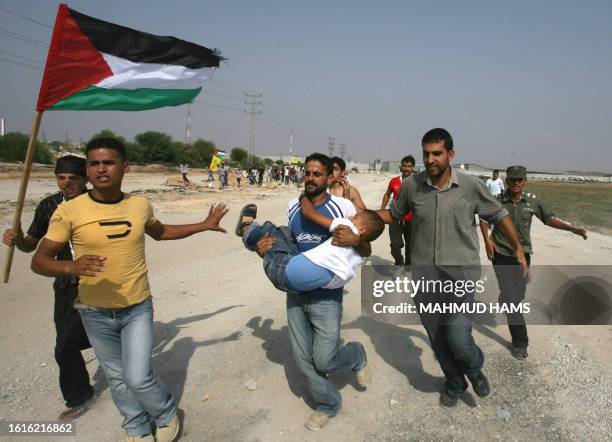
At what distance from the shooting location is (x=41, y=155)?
38.9 m

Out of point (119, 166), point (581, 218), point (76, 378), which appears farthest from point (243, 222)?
point (581, 218)

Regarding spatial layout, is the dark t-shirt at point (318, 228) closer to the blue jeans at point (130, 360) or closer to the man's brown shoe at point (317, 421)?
the man's brown shoe at point (317, 421)

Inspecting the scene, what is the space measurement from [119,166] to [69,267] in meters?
0.73

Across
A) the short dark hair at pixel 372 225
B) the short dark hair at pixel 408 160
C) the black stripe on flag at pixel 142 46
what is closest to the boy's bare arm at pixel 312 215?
the short dark hair at pixel 372 225

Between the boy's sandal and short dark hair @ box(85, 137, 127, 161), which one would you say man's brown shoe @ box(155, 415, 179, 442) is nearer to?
the boy's sandal

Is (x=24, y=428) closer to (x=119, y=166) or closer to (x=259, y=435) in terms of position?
(x=259, y=435)

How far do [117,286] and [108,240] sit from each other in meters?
0.30

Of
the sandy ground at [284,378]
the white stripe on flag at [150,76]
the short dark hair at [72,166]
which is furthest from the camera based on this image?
the white stripe on flag at [150,76]

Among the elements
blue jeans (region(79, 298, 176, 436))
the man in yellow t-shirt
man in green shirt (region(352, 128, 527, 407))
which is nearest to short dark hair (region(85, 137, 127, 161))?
the man in yellow t-shirt

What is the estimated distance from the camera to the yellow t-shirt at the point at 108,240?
2.50 m

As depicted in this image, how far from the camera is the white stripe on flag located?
13.9ft

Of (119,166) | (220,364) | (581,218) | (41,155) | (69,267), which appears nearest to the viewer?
(69,267)

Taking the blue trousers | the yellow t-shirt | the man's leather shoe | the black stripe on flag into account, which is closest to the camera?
the yellow t-shirt

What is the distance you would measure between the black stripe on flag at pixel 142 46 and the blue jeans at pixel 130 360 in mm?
2769
